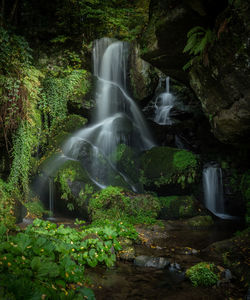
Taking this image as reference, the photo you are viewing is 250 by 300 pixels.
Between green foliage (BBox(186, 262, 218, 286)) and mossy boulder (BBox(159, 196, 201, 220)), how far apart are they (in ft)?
13.7

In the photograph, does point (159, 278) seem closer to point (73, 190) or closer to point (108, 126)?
point (73, 190)

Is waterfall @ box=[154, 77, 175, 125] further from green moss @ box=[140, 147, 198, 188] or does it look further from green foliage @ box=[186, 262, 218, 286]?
green foliage @ box=[186, 262, 218, 286]

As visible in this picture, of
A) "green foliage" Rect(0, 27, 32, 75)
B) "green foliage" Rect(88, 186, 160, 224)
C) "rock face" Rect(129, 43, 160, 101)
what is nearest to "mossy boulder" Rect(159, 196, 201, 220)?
"green foliage" Rect(88, 186, 160, 224)

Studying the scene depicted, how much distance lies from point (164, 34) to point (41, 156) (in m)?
6.90

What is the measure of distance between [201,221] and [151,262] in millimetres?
3822

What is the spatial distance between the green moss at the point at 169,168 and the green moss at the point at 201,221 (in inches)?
61.1

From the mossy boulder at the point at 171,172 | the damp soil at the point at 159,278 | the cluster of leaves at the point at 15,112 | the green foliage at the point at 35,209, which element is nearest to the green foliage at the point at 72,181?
the green foliage at the point at 35,209

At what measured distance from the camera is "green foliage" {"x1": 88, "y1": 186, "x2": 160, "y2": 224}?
743cm

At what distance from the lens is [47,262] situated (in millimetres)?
3072

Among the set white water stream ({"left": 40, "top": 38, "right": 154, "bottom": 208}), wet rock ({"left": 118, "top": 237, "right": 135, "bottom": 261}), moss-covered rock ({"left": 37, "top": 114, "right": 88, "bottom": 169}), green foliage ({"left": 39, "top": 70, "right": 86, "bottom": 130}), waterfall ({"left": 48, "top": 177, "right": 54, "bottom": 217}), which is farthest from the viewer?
green foliage ({"left": 39, "top": 70, "right": 86, "bottom": 130})

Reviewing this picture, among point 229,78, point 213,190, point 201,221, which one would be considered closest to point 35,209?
point 201,221

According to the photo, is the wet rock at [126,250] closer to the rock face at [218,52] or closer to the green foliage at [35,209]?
the green foliage at [35,209]

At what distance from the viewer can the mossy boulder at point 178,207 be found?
8.40 meters

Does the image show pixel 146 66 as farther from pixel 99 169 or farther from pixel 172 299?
pixel 172 299
